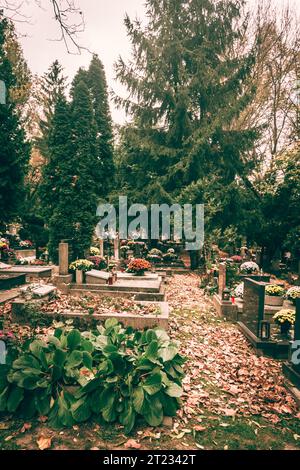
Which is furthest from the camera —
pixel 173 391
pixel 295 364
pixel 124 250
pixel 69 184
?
pixel 124 250

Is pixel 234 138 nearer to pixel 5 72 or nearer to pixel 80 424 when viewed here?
pixel 5 72

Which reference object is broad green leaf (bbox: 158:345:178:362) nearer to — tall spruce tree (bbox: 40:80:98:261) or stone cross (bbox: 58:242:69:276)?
stone cross (bbox: 58:242:69:276)

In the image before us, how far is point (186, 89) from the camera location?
57.6 feet

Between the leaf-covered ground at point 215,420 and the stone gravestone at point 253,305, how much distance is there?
59 cm

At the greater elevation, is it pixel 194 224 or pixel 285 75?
pixel 285 75

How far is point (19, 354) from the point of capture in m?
4.20

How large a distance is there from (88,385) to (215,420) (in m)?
1.68

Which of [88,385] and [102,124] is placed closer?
[88,385]

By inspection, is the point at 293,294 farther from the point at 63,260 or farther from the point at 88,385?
the point at 88,385

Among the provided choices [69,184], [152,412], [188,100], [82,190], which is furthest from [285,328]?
[188,100]

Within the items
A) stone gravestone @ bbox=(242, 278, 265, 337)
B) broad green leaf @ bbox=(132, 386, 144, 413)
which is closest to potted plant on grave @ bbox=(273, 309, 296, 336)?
stone gravestone @ bbox=(242, 278, 265, 337)

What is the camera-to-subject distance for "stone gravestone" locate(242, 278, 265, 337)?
21.5 ft

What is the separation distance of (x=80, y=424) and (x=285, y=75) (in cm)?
2251

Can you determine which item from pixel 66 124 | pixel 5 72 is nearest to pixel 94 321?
pixel 5 72
